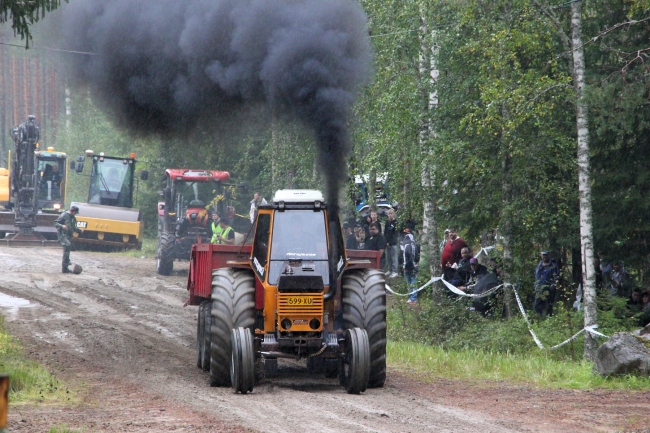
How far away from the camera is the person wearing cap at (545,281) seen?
48.4 feet

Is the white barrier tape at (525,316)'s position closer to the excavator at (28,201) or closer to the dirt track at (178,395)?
the dirt track at (178,395)

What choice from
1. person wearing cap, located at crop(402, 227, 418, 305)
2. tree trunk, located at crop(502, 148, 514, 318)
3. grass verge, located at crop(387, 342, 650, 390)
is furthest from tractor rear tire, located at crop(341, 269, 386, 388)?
person wearing cap, located at crop(402, 227, 418, 305)

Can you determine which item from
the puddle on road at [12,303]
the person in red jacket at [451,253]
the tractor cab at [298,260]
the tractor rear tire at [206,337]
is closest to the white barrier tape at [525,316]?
the person in red jacket at [451,253]

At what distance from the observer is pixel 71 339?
45.5 ft

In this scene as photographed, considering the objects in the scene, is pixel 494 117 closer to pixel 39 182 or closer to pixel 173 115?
pixel 173 115

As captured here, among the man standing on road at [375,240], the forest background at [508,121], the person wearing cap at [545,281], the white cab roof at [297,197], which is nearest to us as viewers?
the white cab roof at [297,197]

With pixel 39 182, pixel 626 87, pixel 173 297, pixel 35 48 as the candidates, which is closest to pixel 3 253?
pixel 39 182

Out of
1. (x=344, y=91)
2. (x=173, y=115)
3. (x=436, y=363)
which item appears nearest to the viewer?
(x=344, y=91)

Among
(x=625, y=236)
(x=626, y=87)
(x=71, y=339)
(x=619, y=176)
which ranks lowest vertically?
(x=71, y=339)

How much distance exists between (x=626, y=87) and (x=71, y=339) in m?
9.60

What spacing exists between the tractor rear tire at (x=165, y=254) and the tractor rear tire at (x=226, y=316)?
1372 cm

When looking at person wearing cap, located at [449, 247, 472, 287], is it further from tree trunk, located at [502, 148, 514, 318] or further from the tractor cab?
the tractor cab

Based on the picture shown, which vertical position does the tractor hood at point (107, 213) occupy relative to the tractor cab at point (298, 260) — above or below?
above

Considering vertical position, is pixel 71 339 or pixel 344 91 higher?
pixel 344 91
